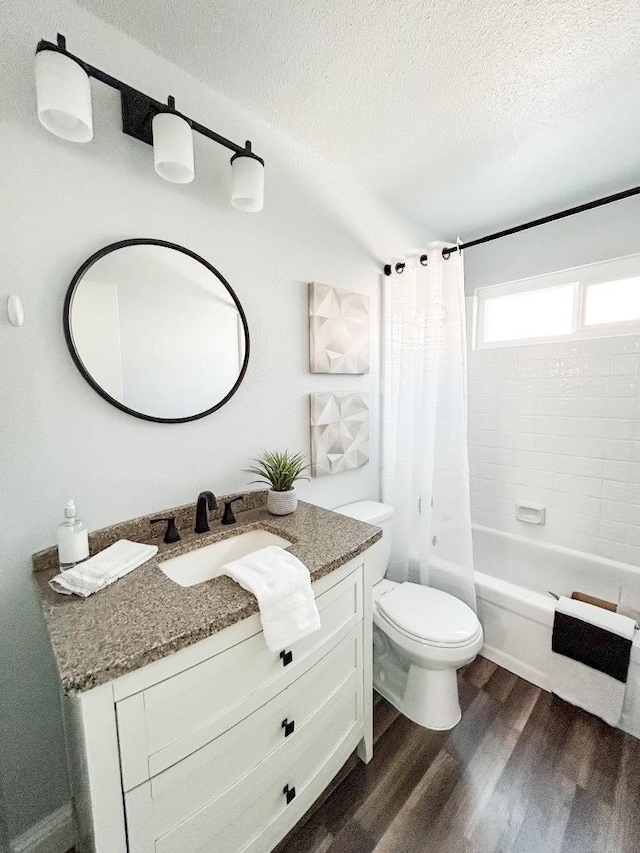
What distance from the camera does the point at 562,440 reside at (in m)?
2.00

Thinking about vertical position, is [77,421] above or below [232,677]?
above

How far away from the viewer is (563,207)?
6.32 ft

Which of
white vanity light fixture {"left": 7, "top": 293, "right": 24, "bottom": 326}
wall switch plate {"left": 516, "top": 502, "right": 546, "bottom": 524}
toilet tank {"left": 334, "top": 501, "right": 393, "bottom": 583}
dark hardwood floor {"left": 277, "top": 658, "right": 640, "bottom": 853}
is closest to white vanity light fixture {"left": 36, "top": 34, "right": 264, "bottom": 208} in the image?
white vanity light fixture {"left": 7, "top": 293, "right": 24, "bottom": 326}

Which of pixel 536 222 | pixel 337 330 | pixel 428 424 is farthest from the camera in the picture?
pixel 428 424

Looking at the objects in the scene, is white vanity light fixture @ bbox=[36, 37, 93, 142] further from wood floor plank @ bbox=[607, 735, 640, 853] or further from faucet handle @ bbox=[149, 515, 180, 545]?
wood floor plank @ bbox=[607, 735, 640, 853]

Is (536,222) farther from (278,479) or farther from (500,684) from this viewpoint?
(500,684)

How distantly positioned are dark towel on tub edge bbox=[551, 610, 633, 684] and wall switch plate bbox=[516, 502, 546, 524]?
70 cm

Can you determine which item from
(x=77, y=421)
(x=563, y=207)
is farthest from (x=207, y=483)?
(x=563, y=207)

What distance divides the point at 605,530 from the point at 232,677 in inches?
81.9

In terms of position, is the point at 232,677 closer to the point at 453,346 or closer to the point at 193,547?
the point at 193,547

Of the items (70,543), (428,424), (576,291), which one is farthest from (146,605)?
(576,291)

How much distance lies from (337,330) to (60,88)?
45.5 inches

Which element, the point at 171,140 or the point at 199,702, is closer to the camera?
the point at 199,702

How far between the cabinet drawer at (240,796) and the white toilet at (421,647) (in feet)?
1.06
